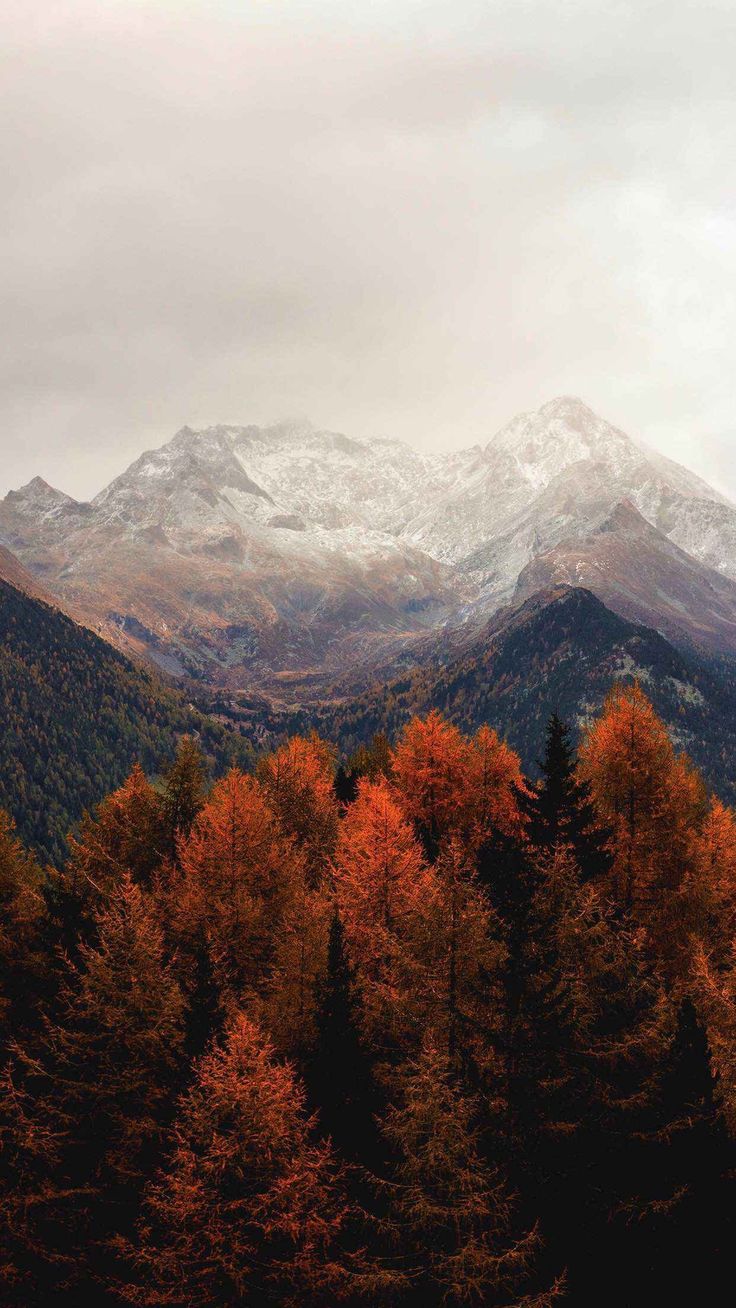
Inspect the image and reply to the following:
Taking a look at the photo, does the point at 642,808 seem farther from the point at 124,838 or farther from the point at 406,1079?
the point at 124,838

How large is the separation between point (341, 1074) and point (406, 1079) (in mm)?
3626

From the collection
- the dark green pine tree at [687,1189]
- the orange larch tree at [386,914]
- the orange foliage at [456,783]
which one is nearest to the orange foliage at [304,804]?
the orange foliage at [456,783]

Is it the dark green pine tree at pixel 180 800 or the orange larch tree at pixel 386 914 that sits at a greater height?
the orange larch tree at pixel 386 914

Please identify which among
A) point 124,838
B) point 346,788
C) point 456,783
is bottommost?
point 124,838

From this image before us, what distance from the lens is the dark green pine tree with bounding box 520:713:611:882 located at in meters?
41.2

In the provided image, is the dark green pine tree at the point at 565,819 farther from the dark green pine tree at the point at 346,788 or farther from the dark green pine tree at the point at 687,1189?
the dark green pine tree at the point at 346,788

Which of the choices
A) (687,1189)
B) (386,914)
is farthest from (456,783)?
(687,1189)

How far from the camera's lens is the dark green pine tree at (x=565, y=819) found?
135 feet

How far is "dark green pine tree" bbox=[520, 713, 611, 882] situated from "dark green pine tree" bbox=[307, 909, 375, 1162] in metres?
12.5

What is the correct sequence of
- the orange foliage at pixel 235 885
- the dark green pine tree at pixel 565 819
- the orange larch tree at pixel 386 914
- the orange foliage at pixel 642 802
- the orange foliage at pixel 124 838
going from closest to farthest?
the orange larch tree at pixel 386 914, the dark green pine tree at pixel 565 819, the orange foliage at pixel 642 802, the orange foliage at pixel 235 885, the orange foliage at pixel 124 838

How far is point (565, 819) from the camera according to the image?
146ft

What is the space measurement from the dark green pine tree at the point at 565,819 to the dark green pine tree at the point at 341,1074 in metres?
12.5

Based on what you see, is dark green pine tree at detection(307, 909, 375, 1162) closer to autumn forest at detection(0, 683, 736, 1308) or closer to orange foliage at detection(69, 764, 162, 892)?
autumn forest at detection(0, 683, 736, 1308)

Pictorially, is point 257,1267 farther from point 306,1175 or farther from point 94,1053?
point 94,1053
